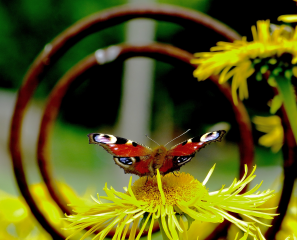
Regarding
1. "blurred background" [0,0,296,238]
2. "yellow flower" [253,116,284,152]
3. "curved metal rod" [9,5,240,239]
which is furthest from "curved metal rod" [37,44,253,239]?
"blurred background" [0,0,296,238]

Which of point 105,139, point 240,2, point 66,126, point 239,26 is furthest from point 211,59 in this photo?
point 66,126

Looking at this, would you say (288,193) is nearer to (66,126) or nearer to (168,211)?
(168,211)

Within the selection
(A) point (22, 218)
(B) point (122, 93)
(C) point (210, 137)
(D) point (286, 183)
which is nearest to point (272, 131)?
(D) point (286, 183)

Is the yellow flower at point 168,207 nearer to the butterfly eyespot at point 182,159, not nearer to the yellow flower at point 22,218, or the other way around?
the butterfly eyespot at point 182,159

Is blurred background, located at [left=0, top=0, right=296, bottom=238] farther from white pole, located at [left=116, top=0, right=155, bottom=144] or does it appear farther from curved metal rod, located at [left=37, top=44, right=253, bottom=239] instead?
curved metal rod, located at [left=37, top=44, right=253, bottom=239]

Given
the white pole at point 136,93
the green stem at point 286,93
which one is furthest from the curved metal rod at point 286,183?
the white pole at point 136,93

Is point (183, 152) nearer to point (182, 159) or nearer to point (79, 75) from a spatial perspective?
point (182, 159)
